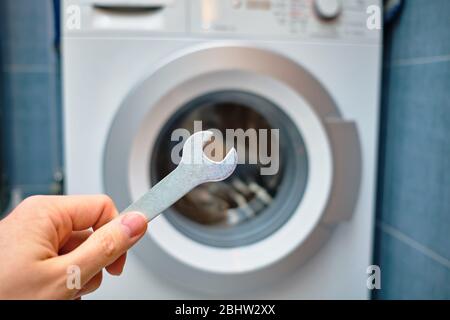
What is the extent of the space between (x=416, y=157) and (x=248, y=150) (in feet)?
0.99

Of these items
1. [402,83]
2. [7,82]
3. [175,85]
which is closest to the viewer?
[175,85]

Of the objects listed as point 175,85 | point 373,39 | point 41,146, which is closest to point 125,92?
point 175,85

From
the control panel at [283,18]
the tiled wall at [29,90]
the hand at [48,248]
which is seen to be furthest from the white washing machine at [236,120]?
the tiled wall at [29,90]

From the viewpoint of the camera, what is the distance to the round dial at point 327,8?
677 millimetres

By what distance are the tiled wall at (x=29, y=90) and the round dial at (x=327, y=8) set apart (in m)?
0.69

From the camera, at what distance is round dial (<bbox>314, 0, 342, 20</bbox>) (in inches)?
26.7

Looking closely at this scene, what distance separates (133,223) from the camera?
1.16ft

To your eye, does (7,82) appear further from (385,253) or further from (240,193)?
(385,253)

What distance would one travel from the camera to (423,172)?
71 cm

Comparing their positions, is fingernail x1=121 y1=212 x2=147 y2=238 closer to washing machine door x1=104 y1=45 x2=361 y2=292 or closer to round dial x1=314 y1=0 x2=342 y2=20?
washing machine door x1=104 y1=45 x2=361 y2=292

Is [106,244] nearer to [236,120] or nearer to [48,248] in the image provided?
[48,248]

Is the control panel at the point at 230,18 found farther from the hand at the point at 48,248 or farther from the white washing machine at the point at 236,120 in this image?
the hand at the point at 48,248

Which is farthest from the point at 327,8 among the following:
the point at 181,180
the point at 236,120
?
the point at 181,180

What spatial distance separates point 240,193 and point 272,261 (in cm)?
18
